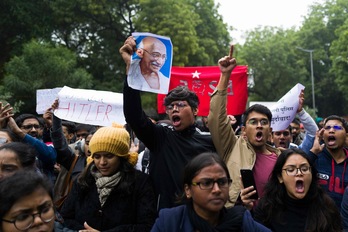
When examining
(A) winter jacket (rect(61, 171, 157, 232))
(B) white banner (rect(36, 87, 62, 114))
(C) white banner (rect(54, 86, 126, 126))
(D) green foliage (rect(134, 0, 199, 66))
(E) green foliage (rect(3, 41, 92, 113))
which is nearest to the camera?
(A) winter jacket (rect(61, 171, 157, 232))

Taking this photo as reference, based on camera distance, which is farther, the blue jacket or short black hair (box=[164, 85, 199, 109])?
short black hair (box=[164, 85, 199, 109])

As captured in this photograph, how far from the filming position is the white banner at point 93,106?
5879 mm

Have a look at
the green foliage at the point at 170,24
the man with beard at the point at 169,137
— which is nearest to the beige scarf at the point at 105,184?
the man with beard at the point at 169,137

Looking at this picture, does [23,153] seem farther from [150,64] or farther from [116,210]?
[150,64]

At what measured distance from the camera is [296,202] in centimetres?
350

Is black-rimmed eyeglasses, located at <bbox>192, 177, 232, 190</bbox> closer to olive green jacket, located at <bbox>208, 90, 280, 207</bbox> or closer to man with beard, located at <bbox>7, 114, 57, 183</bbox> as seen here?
olive green jacket, located at <bbox>208, 90, 280, 207</bbox>

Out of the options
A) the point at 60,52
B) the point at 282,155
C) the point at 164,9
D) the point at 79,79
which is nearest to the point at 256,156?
the point at 282,155

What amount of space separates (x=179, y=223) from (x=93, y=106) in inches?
135

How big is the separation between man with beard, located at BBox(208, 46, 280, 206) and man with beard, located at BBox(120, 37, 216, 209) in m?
0.14

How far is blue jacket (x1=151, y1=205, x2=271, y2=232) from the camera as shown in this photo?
277 cm

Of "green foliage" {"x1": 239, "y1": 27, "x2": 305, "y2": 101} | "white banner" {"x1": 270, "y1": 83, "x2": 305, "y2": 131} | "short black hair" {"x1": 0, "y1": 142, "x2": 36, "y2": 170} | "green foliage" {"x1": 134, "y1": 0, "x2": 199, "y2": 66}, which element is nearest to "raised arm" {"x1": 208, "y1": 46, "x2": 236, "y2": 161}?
Result: "short black hair" {"x1": 0, "y1": 142, "x2": 36, "y2": 170}

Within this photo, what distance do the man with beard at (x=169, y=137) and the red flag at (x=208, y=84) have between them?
2200 mm

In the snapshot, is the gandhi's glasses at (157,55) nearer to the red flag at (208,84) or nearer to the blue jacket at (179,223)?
the blue jacket at (179,223)

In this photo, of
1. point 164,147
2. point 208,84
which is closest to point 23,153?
point 164,147
